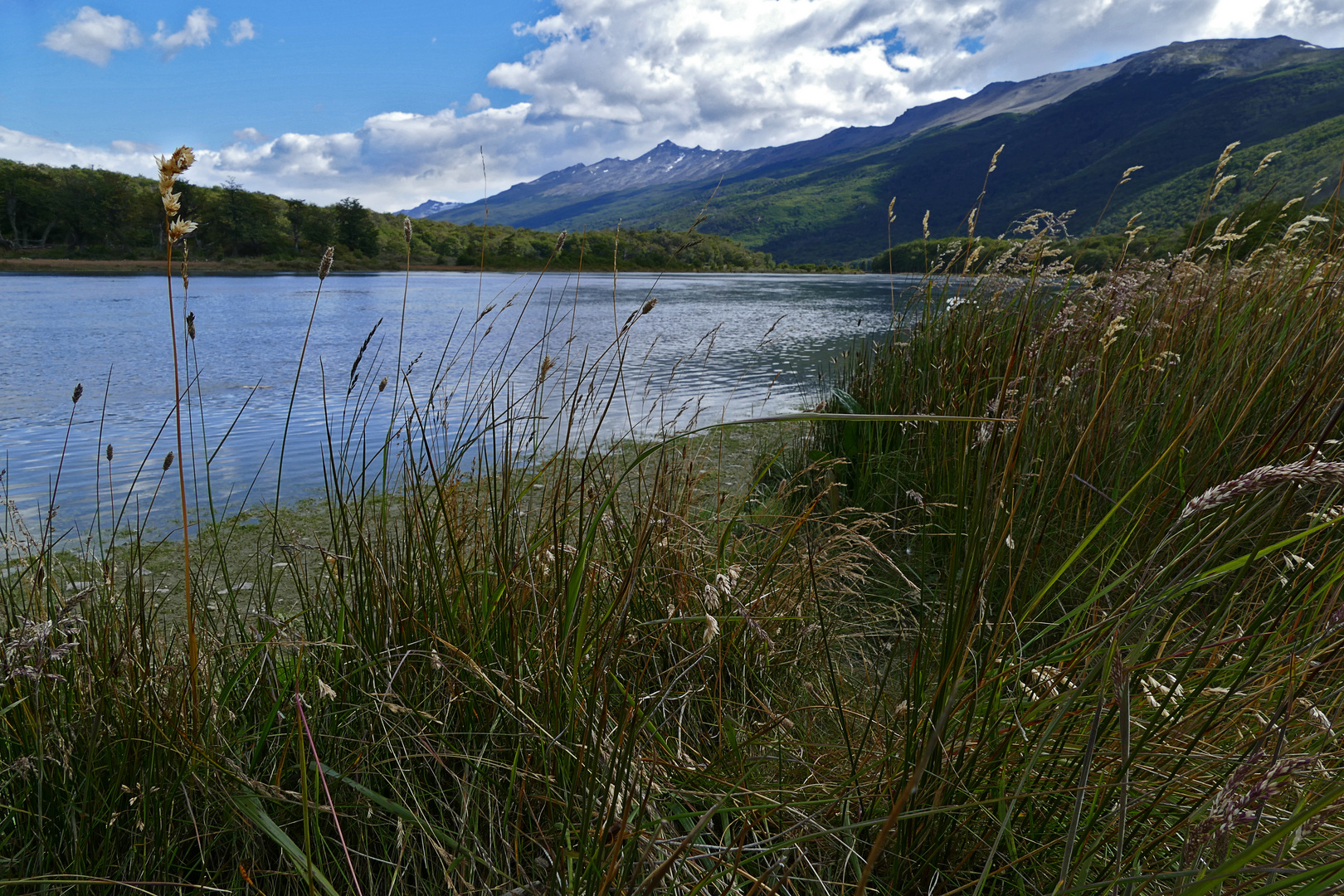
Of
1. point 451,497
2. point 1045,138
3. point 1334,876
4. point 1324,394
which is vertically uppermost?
point 1045,138

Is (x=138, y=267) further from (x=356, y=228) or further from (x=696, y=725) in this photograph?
(x=696, y=725)

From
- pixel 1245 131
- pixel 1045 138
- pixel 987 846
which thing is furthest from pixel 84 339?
pixel 1045 138

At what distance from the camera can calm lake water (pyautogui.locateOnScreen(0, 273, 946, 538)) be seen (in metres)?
4.28

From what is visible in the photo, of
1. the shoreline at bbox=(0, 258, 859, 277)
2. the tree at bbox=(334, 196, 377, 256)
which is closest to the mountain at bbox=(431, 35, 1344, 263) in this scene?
the tree at bbox=(334, 196, 377, 256)

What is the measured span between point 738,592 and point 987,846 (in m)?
0.87

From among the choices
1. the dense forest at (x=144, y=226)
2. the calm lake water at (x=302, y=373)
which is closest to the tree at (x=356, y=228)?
the dense forest at (x=144, y=226)

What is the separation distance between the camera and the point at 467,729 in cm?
138

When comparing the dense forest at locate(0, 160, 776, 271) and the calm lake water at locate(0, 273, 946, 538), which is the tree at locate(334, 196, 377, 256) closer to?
the dense forest at locate(0, 160, 776, 271)

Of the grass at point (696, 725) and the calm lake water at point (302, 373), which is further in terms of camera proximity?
the calm lake water at point (302, 373)

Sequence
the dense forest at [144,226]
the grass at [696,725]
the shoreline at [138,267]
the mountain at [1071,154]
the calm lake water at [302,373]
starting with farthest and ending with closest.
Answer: the mountain at [1071,154] → the dense forest at [144,226] → the shoreline at [138,267] → the calm lake water at [302,373] → the grass at [696,725]

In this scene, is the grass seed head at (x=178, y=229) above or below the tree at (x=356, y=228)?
below

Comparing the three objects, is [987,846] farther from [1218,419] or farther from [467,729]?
[1218,419]

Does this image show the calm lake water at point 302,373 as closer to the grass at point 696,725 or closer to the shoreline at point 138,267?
the grass at point 696,725

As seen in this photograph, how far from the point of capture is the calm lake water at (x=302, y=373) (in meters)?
4.28
